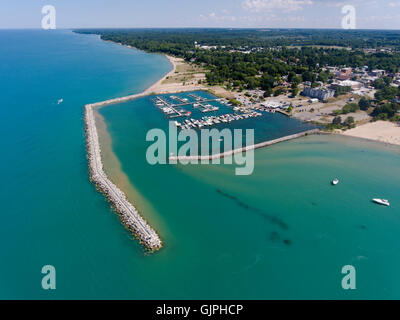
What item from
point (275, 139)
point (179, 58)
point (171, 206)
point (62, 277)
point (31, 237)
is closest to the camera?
point (62, 277)

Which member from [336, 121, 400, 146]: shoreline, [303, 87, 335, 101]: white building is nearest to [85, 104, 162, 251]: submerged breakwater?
[336, 121, 400, 146]: shoreline

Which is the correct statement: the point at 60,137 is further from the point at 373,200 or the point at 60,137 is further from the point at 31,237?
the point at 373,200

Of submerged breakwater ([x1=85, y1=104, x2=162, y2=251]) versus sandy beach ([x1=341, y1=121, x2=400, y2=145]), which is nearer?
submerged breakwater ([x1=85, y1=104, x2=162, y2=251])

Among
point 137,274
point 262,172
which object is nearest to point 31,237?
point 137,274

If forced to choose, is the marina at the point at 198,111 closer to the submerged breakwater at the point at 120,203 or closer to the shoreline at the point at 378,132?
the submerged breakwater at the point at 120,203

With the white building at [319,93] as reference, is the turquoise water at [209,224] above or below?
below

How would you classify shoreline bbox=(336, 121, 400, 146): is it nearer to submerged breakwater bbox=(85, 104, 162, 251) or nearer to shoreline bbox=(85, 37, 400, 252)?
shoreline bbox=(85, 37, 400, 252)

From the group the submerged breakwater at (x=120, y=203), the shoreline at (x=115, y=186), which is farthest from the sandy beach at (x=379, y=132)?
the submerged breakwater at (x=120, y=203)
